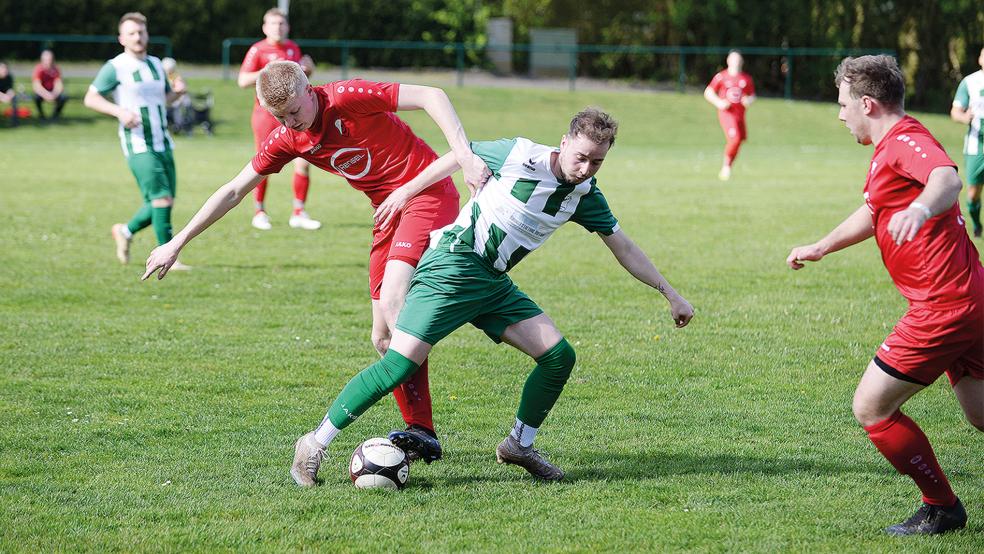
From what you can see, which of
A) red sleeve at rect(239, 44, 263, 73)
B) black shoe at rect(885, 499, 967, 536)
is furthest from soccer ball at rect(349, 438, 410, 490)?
red sleeve at rect(239, 44, 263, 73)

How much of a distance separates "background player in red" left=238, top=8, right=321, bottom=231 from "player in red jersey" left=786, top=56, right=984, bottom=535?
9149 mm

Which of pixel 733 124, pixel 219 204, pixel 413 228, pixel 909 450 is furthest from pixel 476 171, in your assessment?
pixel 733 124

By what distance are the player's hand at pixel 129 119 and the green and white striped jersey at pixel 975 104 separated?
885 centimetres

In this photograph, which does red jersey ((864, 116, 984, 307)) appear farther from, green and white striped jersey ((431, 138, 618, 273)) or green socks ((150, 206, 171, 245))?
green socks ((150, 206, 171, 245))

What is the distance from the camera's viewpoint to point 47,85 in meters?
29.9

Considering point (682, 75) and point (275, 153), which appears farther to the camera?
point (682, 75)

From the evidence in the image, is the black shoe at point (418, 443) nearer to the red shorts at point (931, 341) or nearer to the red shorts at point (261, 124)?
the red shorts at point (931, 341)

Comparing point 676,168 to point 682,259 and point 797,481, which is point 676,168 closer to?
point 682,259

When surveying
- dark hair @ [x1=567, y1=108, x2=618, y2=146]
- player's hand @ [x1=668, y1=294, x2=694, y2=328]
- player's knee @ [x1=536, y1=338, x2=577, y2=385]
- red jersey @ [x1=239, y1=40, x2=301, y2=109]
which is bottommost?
player's knee @ [x1=536, y1=338, x2=577, y2=385]

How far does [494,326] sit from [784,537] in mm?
1592

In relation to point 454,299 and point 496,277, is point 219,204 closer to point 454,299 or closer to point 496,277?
point 454,299

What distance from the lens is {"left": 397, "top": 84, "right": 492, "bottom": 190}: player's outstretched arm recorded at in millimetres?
4973

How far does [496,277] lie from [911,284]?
179 cm

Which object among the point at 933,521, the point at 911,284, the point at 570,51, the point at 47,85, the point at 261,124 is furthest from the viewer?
the point at 570,51
